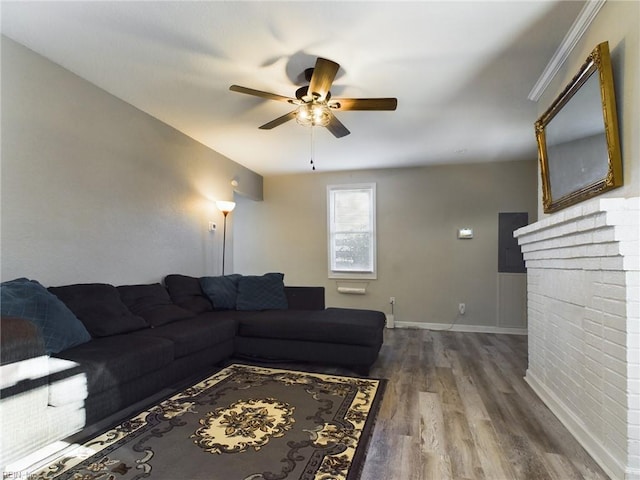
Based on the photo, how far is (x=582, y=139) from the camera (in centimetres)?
212

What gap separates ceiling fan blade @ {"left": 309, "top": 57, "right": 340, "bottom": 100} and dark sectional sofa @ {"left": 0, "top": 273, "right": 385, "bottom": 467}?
202 cm

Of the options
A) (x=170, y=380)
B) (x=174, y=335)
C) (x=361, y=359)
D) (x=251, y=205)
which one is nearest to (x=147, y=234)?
(x=174, y=335)

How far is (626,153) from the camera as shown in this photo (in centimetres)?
175

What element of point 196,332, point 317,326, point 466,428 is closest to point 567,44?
point 466,428

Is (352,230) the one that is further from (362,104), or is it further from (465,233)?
(362,104)

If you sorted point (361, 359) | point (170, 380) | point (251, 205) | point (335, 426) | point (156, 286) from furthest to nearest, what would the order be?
point (251, 205) → point (156, 286) → point (361, 359) → point (170, 380) → point (335, 426)

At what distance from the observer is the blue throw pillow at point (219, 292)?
4004 mm

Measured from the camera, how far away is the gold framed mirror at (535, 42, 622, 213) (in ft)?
5.88

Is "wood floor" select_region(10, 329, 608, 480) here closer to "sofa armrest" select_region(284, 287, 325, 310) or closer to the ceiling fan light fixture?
"sofa armrest" select_region(284, 287, 325, 310)

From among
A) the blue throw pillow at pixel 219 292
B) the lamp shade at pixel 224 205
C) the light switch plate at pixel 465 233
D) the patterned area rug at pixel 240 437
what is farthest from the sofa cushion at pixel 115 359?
the light switch plate at pixel 465 233

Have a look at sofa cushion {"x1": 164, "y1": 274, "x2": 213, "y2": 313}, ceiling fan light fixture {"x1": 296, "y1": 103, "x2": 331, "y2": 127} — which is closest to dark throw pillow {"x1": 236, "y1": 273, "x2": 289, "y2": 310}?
sofa cushion {"x1": 164, "y1": 274, "x2": 213, "y2": 313}

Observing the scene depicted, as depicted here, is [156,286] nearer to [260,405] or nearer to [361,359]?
[260,405]

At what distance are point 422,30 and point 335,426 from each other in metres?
2.53

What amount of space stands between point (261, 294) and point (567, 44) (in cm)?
349
